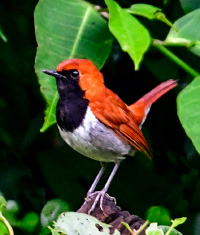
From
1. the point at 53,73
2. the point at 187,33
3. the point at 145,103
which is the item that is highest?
the point at 187,33

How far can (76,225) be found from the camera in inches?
100.0

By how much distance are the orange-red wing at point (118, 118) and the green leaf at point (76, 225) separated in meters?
1.22

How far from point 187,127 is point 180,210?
3.09 ft

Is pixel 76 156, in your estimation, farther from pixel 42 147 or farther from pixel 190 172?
pixel 190 172

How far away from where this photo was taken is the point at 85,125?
3.74 meters

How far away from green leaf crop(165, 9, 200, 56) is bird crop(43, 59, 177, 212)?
0.39 meters

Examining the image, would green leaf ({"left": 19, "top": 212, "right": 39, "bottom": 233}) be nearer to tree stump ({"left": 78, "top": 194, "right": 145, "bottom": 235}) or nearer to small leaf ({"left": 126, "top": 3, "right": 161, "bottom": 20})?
tree stump ({"left": 78, "top": 194, "right": 145, "bottom": 235})

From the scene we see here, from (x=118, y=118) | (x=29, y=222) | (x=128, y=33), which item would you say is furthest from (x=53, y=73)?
(x=29, y=222)

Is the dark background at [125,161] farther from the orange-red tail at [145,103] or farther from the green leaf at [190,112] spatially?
the green leaf at [190,112]

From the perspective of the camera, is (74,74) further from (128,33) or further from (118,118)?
(128,33)

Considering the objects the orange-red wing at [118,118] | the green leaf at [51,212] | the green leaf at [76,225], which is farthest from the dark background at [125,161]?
the green leaf at [76,225]

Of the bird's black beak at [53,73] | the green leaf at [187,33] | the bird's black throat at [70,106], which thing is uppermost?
the green leaf at [187,33]

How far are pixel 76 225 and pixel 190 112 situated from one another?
3.25 feet

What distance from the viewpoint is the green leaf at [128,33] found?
10.5ft
